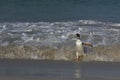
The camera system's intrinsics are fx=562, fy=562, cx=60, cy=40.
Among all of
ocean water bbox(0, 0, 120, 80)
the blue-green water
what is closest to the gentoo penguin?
ocean water bbox(0, 0, 120, 80)

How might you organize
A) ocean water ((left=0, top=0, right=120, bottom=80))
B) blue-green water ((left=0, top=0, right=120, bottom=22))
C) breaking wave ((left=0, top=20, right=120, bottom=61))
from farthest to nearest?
blue-green water ((left=0, top=0, right=120, bottom=22))
breaking wave ((left=0, top=20, right=120, bottom=61))
ocean water ((left=0, top=0, right=120, bottom=80))

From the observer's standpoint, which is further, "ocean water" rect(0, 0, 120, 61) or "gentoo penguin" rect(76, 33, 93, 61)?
"ocean water" rect(0, 0, 120, 61)

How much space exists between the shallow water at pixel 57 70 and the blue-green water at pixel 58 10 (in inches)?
260

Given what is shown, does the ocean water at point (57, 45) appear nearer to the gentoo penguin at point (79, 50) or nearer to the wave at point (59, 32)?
the wave at point (59, 32)

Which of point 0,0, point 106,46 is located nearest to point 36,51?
point 106,46

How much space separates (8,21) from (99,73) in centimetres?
836

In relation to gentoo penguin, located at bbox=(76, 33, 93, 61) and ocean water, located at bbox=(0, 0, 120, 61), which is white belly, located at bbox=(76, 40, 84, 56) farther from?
ocean water, located at bbox=(0, 0, 120, 61)

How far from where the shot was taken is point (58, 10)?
24.6 meters

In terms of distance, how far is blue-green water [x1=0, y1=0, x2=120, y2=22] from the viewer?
21548mm

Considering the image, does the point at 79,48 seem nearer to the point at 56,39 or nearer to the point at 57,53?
the point at 57,53

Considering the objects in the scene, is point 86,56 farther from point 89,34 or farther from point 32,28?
point 32,28

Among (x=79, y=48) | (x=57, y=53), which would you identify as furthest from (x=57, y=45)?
(x=79, y=48)

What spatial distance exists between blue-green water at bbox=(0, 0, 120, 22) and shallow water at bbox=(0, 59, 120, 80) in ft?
21.7

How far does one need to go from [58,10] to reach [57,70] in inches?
Answer: 452
